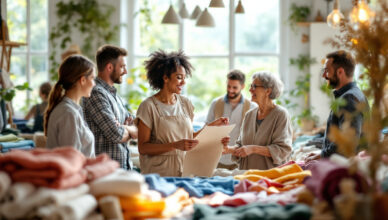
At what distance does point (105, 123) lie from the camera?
364 centimetres

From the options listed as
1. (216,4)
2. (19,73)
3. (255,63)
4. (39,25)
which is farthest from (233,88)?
(19,73)

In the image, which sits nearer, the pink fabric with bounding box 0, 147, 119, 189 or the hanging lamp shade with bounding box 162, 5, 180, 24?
the pink fabric with bounding box 0, 147, 119, 189

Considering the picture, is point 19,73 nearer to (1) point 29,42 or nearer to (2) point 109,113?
(1) point 29,42

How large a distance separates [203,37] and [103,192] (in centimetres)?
680

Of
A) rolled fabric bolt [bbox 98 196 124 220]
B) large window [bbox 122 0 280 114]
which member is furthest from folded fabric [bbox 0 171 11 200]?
large window [bbox 122 0 280 114]

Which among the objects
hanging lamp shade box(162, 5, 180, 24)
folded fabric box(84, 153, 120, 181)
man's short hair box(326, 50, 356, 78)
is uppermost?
hanging lamp shade box(162, 5, 180, 24)


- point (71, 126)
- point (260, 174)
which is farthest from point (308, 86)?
point (71, 126)

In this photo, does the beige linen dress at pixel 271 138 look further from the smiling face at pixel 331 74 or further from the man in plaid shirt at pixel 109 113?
the man in plaid shirt at pixel 109 113

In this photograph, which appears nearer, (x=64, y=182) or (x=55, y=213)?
(x=55, y=213)

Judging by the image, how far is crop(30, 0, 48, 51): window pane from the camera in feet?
30.9

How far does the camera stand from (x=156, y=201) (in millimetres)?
2326

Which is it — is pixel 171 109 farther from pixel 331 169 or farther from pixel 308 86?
pixel 308 86

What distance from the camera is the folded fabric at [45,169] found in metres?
2.14

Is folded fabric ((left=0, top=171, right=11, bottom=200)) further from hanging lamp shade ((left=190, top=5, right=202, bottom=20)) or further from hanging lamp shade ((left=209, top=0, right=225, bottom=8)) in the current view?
hanging lamp shade ((left=190, top=5, right=202, bottom=20))
